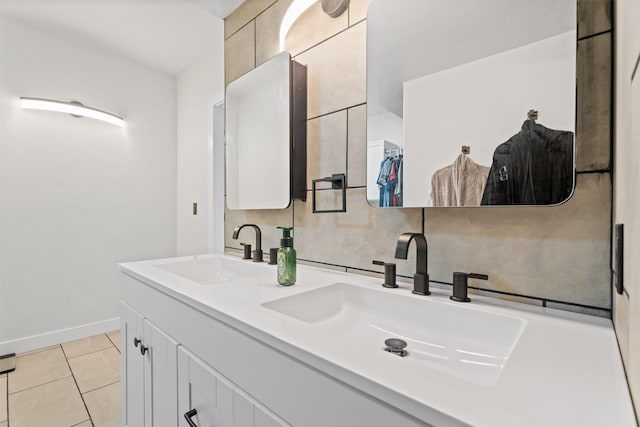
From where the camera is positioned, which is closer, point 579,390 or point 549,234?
point 579,390

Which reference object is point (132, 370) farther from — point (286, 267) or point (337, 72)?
point (337, 72)

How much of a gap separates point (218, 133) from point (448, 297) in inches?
80.9

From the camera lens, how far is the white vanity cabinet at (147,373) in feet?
2.99

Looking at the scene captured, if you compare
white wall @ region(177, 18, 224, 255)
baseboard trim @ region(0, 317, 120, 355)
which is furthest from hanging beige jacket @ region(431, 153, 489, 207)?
baseboard trim @ region(0, 317, 120, 355)

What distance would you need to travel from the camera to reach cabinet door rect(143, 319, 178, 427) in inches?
35.1

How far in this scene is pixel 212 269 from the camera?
1.47m

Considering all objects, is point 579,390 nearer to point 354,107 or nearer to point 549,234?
point 549,234

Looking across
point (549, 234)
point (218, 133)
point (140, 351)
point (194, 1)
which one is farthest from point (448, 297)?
point (218, 133)

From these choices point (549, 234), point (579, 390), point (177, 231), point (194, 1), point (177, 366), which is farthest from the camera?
point (177, 231)

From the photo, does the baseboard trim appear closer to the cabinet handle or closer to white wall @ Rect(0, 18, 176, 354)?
white wall @ Rect(0, 18, 176, 354)

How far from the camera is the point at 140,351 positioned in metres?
1.11

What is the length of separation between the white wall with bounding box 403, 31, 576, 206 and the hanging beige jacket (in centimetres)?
2

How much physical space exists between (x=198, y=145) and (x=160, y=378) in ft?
6.43

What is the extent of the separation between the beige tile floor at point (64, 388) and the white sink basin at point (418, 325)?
143cm
